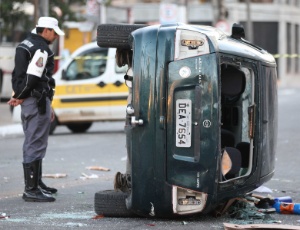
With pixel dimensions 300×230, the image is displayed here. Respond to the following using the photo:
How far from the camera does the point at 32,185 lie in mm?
9969

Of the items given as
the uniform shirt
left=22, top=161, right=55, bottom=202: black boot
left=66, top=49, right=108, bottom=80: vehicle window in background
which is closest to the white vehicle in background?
left=66, top=49, right=108, bottom=80: vehicle window in background

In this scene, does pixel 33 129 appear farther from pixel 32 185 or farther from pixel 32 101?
→ pixel 32 185

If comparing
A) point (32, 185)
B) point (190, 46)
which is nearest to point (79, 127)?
point (32, 185)

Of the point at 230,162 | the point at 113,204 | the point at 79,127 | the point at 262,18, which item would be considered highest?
the point at 262,18

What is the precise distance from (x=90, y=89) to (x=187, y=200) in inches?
466

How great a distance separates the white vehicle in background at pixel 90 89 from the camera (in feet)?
64.5

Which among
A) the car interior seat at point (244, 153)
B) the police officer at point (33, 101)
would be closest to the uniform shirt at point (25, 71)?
the police officer at point (33, 101)

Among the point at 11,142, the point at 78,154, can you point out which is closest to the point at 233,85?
the point at 78,154

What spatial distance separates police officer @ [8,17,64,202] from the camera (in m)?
9.88

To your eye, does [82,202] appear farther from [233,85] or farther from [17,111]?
[17,111]

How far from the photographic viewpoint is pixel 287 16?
65750mm

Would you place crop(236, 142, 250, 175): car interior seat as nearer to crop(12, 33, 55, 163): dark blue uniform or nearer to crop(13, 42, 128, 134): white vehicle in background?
crop(12, 33, 55, 163): dark blue uniform

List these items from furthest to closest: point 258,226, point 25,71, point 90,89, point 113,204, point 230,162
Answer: point 90,89 < point 25,71 < point 113,204 < point 230,162 < point 258,226

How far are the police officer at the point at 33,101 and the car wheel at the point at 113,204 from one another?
1.35 metres
